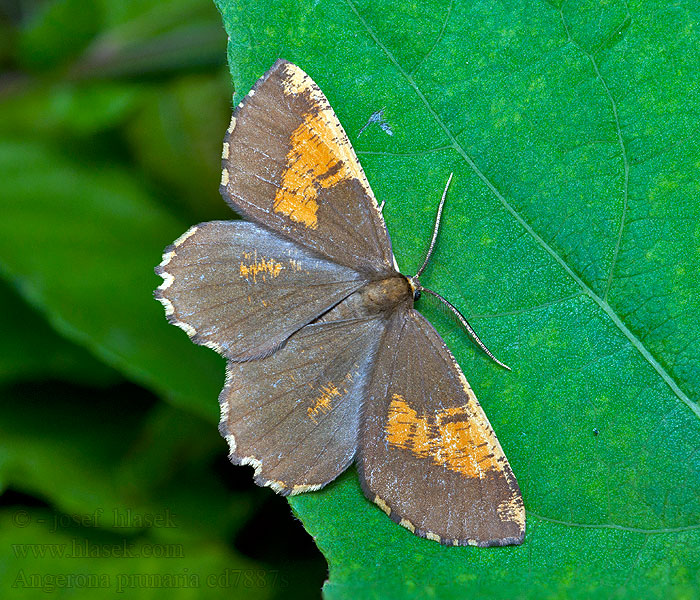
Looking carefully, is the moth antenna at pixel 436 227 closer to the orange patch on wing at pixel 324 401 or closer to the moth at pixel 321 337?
the moth at pixel 321 337

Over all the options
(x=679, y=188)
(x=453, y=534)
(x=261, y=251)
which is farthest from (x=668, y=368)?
(x=261, y=251)

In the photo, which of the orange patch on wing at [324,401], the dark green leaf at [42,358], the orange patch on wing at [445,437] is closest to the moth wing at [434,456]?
the orange patch on wing at [445,437]

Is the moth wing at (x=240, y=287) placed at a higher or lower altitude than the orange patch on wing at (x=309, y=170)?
lower

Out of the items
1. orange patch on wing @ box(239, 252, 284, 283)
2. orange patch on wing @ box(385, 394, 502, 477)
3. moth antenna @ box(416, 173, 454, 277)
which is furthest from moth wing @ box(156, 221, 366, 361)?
orange patch on wing @ box(385, 394, 502, 477)

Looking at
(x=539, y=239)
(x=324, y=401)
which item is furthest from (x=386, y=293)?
(x=539, y=239)

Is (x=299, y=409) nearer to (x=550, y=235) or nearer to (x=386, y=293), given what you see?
(x=386, y=293)

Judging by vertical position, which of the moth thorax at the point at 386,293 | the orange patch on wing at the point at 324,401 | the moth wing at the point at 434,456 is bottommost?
the moth wing at the point at 434,456

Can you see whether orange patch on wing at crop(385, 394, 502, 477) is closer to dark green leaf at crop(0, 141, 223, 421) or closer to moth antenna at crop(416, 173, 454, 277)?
moth antenna at crop(416, 173, 454, 277)

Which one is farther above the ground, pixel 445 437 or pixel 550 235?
pixel 550 235
